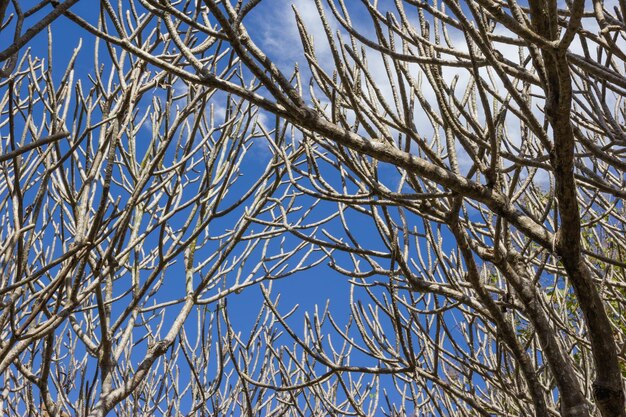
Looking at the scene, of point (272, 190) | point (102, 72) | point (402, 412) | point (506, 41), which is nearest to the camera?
point (506, 41)

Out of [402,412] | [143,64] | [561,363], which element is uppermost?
[143,64]

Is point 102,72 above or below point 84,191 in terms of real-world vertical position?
above

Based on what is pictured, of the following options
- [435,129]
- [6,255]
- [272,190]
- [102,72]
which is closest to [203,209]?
[272,190]

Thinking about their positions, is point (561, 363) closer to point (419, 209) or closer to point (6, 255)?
point (419, 209)

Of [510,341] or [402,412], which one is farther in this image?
[402,412]

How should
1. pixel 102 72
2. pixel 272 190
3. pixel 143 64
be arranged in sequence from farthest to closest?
1. pixel 272 190
2. pixel 102 72
3. pixel 143 64

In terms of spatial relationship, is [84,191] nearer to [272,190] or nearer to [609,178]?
[272,190]

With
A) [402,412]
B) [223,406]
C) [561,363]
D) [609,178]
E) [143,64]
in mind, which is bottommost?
[561,363]

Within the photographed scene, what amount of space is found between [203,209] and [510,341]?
51.8 inches

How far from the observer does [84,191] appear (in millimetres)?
2051

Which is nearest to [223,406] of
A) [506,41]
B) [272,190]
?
[272,190]

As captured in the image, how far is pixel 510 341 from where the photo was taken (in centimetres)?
208

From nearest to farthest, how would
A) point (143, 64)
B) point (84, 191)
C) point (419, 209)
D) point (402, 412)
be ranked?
point (419, 209), point (84, 191), point (143, 64), point (402, 412)

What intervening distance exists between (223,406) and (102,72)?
233 cm
